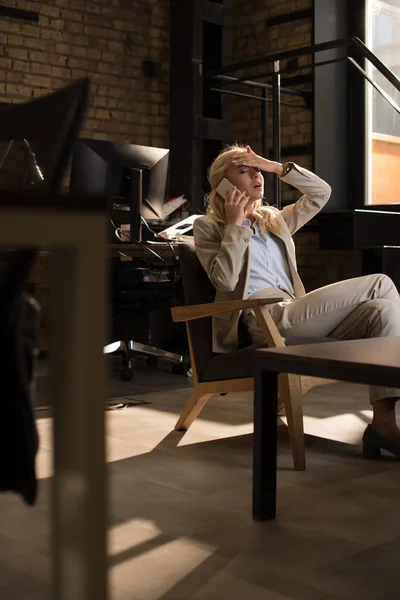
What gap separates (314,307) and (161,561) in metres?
1.37

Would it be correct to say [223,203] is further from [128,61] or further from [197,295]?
[128,61]

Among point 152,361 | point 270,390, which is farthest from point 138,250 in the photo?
point 270,390

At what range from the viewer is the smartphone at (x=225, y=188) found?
3.27 meters

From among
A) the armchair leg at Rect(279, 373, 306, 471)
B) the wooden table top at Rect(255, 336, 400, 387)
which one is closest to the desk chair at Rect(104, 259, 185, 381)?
the armchair leg at Rect(279, 373, 306, 471)

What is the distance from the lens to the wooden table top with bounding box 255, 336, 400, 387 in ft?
6.24

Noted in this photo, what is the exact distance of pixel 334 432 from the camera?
11.0 ft

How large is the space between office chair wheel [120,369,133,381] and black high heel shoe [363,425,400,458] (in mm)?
2043

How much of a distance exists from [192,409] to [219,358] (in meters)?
0.31

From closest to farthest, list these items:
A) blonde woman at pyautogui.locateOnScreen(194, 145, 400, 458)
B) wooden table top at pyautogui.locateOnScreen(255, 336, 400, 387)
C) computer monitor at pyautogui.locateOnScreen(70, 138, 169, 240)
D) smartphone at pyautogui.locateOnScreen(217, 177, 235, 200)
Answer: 1. wooden table top at pyautogui.locateOnScreen(255, 336, 400, 387)
2. blonde woman at pyautogui.locateOnScreen(194, 145, 400, 458)
3. smartphone at pyautogui.locateOnScreen(217, 177, 235, 200)
4. computer monitor at pyautogui.locateOnScreen(70, 138, 169, 240)

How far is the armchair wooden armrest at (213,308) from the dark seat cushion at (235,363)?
166 mm

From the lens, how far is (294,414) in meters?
2.80

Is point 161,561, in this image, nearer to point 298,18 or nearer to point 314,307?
point 314,307

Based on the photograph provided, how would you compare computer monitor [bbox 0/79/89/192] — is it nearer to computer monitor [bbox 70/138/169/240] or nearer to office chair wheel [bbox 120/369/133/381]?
computer monitor [bbox 70/138/169/240]

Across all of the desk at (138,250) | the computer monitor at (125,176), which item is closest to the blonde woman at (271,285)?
the computer monitor at (125,176)
